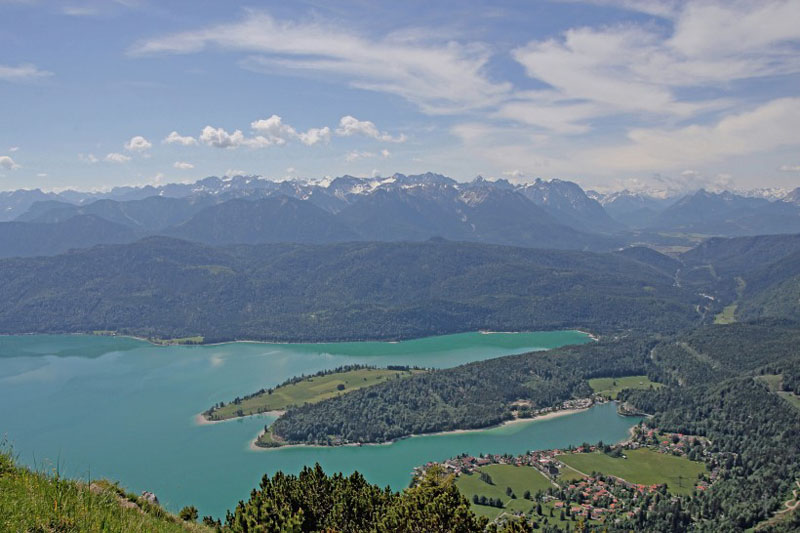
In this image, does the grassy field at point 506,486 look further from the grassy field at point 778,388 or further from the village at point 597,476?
the grassy field at point 778,388

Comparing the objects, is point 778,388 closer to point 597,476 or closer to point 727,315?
point 597,476

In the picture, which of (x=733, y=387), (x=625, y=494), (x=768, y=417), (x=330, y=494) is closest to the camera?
(x=330, y=494)

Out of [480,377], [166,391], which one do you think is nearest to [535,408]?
[480,377]

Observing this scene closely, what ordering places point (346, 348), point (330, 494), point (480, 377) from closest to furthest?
point (330, 494), point (480, 377), point (346, 348)

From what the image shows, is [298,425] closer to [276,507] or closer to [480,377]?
[480,377]

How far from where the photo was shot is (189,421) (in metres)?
88.4

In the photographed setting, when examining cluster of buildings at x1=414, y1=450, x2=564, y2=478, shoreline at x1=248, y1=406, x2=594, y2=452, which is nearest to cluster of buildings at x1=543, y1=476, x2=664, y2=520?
cluster of buildings at x1=414, y1=450, x2=564, y2=478

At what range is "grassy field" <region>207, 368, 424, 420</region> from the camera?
304 ft

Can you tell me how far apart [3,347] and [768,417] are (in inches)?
6873

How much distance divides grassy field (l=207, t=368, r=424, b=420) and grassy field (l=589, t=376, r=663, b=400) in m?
34.8

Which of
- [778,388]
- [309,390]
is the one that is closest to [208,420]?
[309,390]

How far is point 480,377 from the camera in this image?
10419 centimetres

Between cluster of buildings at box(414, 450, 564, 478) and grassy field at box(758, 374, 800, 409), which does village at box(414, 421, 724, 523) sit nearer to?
cluster of buildings at box(414, 450, 564, 478)

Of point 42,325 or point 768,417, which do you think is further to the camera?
point 42,325
